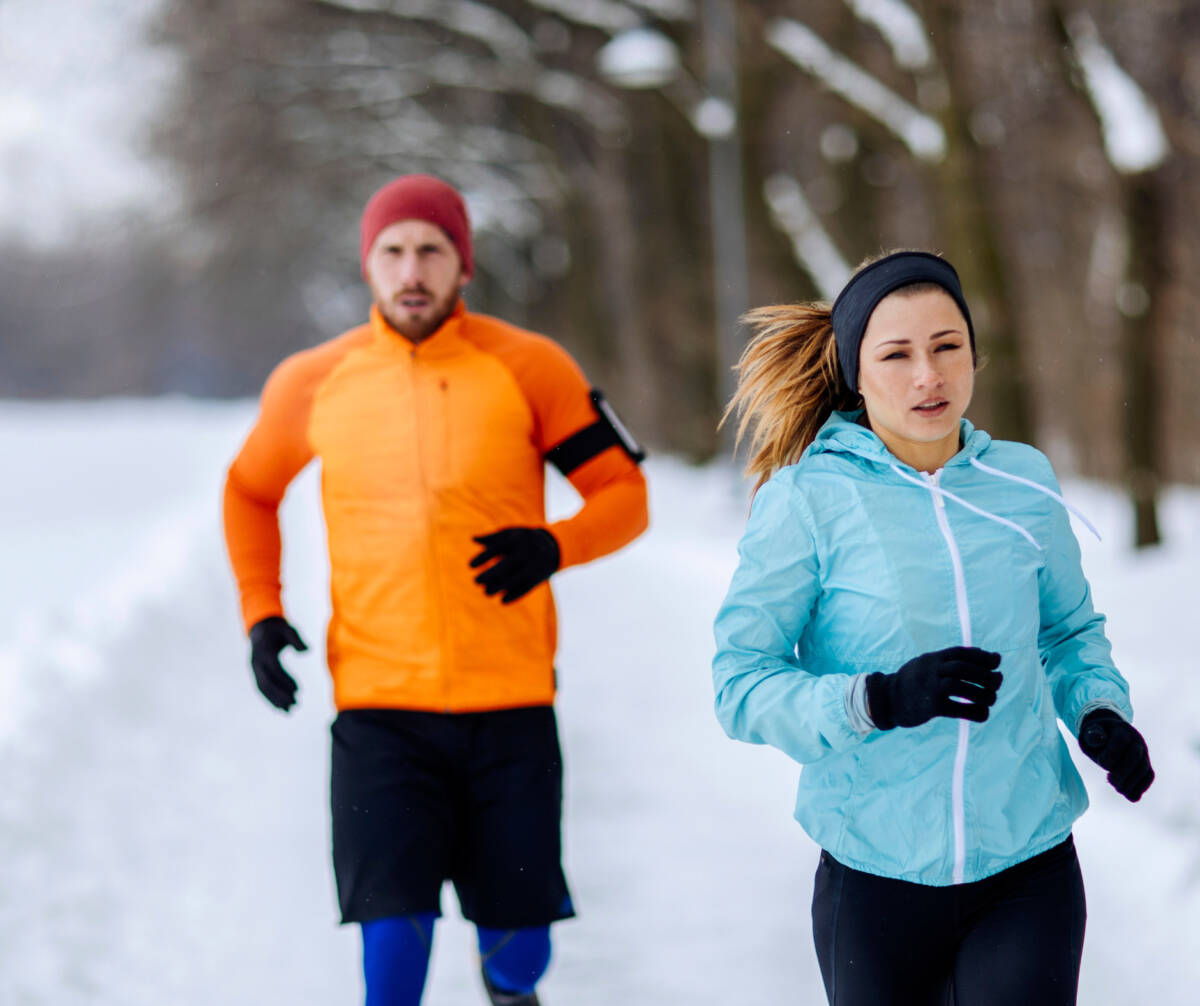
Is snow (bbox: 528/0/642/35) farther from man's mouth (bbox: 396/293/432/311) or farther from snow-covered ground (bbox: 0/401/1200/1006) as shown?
man's mouth (bbox: 396/293/432/311)

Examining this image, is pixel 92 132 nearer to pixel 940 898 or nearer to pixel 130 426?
pixel 940 898

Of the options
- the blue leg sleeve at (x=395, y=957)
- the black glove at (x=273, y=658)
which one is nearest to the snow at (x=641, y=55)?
the black glove at (x=273, y=658)

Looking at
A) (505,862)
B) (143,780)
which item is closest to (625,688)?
(143,780)

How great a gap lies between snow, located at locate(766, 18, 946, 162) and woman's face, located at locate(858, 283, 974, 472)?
9749 millimetres

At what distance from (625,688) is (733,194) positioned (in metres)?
9.96

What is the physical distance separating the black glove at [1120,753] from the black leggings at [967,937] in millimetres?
172

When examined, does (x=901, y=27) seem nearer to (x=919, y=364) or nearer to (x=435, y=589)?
(x=435, y=589)

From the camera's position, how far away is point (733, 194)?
16938 millimetres

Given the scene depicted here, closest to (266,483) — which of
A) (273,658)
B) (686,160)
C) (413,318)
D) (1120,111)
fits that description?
(273,658)

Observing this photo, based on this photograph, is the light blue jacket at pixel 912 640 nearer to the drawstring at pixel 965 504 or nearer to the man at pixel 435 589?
the drawstring at pixel 965 504

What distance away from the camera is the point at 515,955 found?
329 centimetres

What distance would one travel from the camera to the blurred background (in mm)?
10805

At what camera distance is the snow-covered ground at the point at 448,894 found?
398 cm

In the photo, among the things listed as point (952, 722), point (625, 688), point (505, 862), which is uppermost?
point (952, 722)
